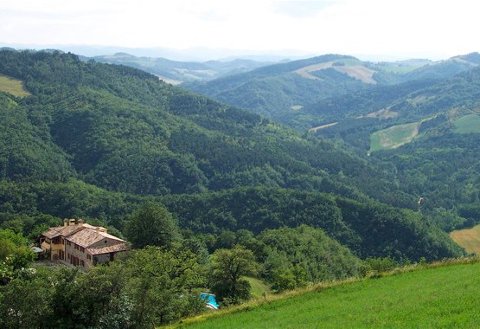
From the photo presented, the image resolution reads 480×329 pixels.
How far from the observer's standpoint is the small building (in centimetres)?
6234

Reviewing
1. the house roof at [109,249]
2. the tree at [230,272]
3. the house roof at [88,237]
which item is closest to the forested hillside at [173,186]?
the house roof at [88,237]

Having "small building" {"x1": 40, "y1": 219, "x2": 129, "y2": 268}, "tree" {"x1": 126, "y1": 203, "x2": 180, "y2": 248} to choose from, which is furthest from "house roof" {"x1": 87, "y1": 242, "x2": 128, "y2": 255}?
"tree" {"x1": 126, "y1": 203, "x2": 180, "y2": 248}

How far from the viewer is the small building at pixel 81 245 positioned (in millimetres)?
→ 62344

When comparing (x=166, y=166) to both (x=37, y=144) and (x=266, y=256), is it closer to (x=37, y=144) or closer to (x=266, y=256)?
(x=37, y=144)

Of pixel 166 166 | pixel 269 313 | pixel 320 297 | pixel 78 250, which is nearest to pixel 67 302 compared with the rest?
pixel 269 313

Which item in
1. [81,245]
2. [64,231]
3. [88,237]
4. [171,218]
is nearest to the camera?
[81,245]

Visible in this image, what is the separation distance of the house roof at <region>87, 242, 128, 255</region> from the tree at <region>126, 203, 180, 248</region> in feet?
3.63

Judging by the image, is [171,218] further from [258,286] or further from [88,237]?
[258,286]

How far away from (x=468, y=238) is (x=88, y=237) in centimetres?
11938

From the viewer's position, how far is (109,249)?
207 ft

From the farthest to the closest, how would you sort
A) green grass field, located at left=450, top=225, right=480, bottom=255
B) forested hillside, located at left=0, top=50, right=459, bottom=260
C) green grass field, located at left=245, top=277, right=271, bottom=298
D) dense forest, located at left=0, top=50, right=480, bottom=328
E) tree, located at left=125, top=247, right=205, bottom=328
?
green grass field, located at left=450, top=225, right=480, bottom=255 < forested hillside, located at left=0, top=50, right=459, bottom=260 < green grass field, located at left=245, top=277, right=271, bottom=298 < dense forest, located at left=0, top=50, right=480, bottom=328 < tree, located at left=125, top=247, right=205, bottom=328

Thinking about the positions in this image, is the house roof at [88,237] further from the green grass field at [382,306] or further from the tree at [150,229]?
the green grass field at [382,306]

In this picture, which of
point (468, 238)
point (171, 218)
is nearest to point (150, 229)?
point (171, 218)

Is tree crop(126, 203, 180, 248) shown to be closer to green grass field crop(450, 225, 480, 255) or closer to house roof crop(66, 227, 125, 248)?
house roof crop(66, 227, 125, 248)
